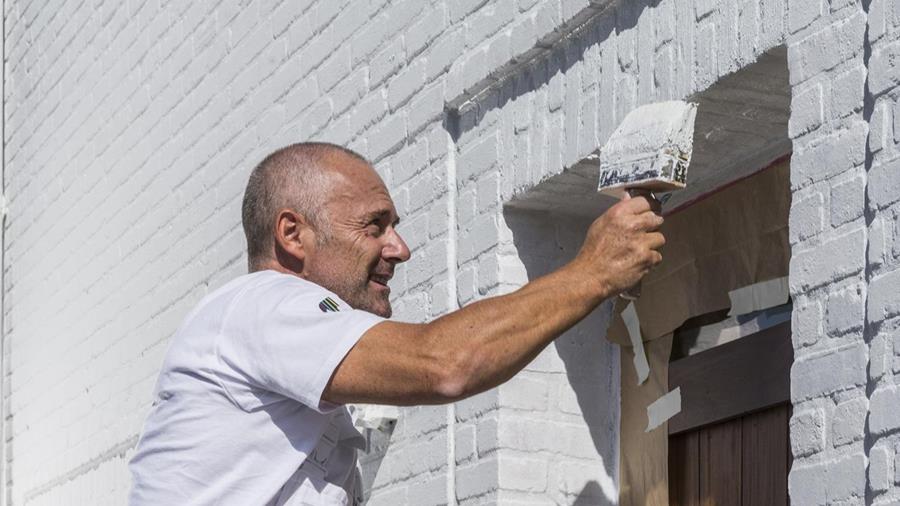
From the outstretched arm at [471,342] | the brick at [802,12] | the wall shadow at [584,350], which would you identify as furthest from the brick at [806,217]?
the wall shadow at [584,350]

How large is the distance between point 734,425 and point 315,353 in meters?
1.53

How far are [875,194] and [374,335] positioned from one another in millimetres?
1010

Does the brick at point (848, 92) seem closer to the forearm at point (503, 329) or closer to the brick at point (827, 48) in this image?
the brick at point (827, 48)

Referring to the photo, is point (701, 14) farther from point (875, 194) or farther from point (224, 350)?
point (224, 350)

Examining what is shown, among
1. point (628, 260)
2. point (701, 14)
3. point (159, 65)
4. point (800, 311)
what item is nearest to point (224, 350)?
point (628, 260)

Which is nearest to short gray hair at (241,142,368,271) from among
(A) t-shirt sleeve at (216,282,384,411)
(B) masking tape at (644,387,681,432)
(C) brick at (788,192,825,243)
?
(A) t-shirt sleeve at (216,282,384,411)

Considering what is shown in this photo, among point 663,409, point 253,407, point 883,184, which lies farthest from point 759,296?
point 253,407

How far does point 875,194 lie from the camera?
3309 millimetres

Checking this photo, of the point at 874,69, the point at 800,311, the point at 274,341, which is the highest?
the point at 874,69

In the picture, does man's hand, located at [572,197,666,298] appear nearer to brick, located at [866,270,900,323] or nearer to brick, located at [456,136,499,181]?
brick, located at [866,270,900,323]

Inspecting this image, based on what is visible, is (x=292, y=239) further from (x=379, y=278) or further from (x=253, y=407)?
(x=253, y=407)

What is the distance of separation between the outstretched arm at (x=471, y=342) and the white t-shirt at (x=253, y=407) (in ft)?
0.18

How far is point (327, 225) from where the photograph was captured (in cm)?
340

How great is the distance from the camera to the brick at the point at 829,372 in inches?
130
